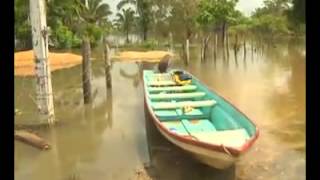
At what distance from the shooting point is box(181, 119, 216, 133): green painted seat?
801 cm

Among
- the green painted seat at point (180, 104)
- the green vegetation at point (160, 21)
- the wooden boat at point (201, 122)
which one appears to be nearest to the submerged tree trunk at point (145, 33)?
the green vegetation at point (160, 21)

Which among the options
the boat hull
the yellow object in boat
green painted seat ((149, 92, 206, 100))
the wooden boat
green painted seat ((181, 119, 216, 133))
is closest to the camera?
the boat hull

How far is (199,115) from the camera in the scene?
348 inches

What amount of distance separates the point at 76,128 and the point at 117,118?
1412mm

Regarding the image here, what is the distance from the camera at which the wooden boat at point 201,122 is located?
5.95m

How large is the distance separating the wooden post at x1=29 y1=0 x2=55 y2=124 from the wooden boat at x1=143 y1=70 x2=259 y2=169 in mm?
2129

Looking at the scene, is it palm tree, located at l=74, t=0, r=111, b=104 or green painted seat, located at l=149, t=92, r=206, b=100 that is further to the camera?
palm tree, located at l=74, t=0, r=111, b=104

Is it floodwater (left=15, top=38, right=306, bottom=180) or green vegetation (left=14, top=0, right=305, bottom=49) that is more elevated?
green vegetation (left=14, top=0, right=305, bottom=49)

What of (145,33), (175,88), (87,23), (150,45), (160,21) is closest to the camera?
(175,88)

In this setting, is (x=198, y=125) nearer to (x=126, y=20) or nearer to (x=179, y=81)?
(x=179, y=81)

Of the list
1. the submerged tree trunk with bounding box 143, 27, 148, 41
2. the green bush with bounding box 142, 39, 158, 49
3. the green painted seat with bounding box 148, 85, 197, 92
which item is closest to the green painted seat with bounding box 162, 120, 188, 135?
the green painted seat with bounding box 148, 85, 197, 92

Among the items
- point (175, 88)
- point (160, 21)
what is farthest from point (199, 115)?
point (160, 21)

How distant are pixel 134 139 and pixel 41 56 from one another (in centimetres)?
255

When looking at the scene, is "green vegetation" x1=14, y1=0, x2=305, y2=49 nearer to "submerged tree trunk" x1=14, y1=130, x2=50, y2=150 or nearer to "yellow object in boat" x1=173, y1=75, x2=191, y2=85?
"yellow object in boat" x1=173, y1=75, x2=191, y2=85
